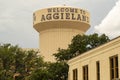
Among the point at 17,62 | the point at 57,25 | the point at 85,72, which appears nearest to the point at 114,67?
the point at 85,72

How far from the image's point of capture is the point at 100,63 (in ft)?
138

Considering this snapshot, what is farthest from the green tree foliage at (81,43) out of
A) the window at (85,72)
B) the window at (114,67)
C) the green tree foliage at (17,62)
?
the window at (114,67)

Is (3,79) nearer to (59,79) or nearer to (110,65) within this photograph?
(59,79)

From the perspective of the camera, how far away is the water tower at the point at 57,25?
8281 cm

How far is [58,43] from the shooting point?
3359 inches

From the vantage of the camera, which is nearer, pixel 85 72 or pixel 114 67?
pixel 114 67

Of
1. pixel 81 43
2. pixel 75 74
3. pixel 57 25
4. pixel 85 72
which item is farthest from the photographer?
pixel 57 25

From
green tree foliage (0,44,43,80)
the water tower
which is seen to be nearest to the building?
green tree foliage (0,44,43,80)

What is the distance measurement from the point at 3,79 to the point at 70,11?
2163cm

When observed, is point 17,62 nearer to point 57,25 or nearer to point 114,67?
point 57,25

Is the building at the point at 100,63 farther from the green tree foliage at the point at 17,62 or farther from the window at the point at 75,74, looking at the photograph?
the green tree foliage at the point at 17,62

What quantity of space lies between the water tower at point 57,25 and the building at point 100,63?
1356 inches

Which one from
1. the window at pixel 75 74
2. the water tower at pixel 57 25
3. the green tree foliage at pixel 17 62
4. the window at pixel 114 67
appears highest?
the water tower at pixel 57 25

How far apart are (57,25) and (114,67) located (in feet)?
145
